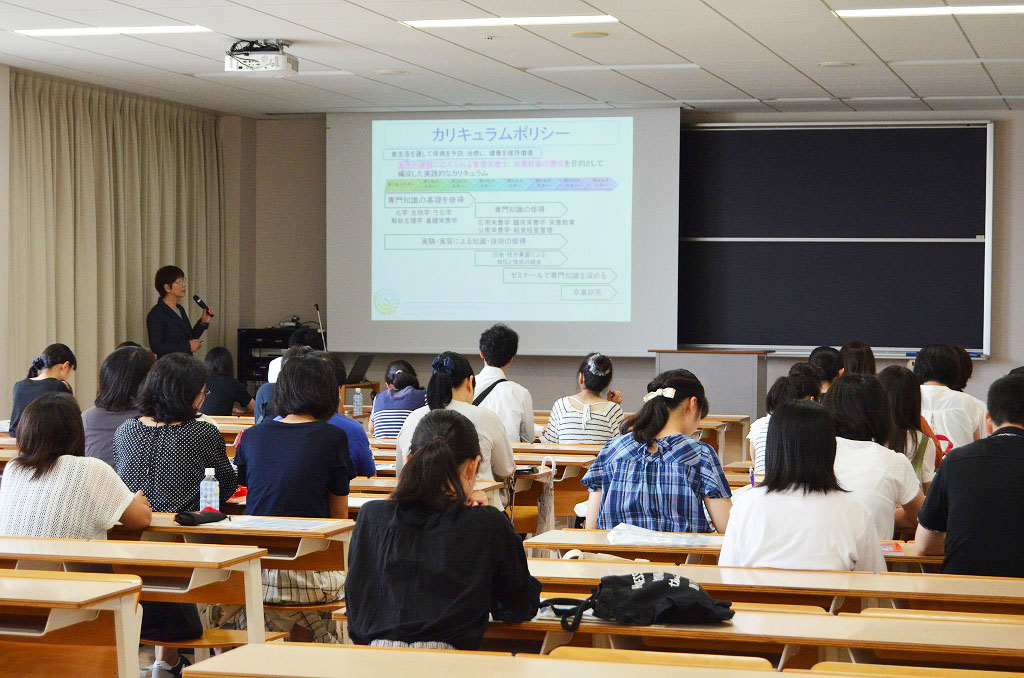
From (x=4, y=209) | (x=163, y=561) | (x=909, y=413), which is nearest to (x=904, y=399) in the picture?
(x=909, y=413)

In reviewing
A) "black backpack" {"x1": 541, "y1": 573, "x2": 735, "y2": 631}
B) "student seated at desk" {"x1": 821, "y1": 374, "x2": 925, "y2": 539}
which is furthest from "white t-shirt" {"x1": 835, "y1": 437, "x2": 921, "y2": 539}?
"black backpack" {"x1": 541, "y1": 573, "x2": 735, "y2": 631}

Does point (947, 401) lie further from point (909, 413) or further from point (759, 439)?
point (909, 413)

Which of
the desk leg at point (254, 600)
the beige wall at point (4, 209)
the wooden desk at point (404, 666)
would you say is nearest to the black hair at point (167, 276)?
the beige wall at point (4, 209)

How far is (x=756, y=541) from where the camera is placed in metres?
3.21

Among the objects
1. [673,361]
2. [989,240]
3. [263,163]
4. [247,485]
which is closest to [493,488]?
[247,485]

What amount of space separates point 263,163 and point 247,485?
24.9 ft

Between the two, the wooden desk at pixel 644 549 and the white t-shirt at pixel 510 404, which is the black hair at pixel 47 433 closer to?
the wooden desk at pixel 644 549

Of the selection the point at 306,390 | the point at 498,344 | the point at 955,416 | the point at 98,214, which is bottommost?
the point at 955,416

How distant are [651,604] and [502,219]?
25.7 ft

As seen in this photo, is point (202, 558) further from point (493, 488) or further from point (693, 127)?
point (693, 127)

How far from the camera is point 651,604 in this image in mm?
2533

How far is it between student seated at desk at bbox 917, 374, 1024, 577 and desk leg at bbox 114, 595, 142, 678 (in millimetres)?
2181

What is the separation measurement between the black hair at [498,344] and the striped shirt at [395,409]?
18.9 inches

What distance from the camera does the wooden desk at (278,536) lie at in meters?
3.60
